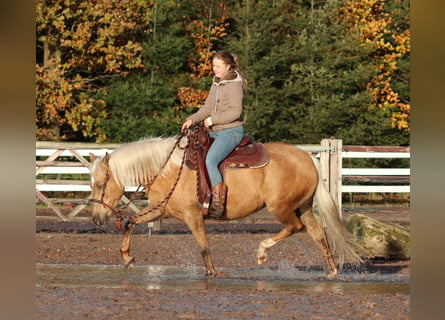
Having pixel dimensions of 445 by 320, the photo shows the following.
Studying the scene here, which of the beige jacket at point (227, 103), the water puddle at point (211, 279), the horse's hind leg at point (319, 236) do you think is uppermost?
the beige jacket at point (227, 103)

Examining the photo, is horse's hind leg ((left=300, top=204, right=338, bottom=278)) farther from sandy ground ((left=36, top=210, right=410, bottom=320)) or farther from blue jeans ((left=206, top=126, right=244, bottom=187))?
blue jeans ((left=206, top=126, right=244, bottom=187))

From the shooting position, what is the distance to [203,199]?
9938 mm

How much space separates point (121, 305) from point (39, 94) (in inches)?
942

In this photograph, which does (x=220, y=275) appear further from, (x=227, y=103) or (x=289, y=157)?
(x=227, y=103)

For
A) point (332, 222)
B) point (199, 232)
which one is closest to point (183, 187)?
point (199, 232)

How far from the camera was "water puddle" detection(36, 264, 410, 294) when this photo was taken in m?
8.97

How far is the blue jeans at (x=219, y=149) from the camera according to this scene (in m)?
9.93

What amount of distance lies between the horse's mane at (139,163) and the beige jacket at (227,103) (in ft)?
2.26

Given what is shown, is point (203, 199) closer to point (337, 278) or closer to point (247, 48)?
point (337, 278)

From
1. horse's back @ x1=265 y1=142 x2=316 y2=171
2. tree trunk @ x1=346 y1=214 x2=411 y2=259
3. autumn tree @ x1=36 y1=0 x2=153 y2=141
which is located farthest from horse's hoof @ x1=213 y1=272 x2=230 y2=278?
autumn tree @ x1=36 y1=0 x2=153 y2=141

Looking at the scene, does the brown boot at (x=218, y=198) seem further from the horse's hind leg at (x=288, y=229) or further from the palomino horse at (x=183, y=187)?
the horse's hind leg at (x=288, y=229)

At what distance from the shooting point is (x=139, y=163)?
33.3 ft

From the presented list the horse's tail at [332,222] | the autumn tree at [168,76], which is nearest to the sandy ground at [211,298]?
the horse's tail at [332,222]
